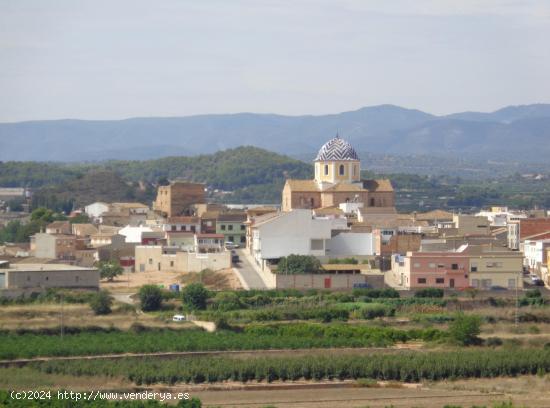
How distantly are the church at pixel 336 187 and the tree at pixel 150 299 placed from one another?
59.0 ft

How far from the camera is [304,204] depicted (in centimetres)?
6222

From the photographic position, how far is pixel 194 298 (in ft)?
143

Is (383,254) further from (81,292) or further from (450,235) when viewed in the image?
(81,292)

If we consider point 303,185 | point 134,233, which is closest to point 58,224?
point 134,233

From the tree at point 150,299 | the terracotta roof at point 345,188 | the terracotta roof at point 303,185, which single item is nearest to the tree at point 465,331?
the tree at point 150,299

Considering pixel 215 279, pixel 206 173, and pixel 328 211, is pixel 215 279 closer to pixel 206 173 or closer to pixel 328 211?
pixel 328 211

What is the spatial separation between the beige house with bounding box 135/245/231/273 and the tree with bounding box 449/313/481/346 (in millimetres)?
13347

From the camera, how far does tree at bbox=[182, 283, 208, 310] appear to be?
1716 inches

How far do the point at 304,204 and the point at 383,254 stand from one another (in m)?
11.2

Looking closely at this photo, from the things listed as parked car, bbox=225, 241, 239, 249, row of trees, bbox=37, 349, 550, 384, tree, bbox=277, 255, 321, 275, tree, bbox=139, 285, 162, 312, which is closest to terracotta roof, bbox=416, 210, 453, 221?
parked car, bbox=225, 241, 239, 249

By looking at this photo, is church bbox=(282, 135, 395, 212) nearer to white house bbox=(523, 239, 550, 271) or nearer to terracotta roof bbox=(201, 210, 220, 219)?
terracotta roof bbox=(201, 210, 220, 219)

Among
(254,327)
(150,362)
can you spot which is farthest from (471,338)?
(150,362)

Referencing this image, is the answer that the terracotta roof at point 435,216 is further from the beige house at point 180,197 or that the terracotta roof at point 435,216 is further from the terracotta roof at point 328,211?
the beige house at point 180,197

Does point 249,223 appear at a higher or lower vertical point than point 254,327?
higher
